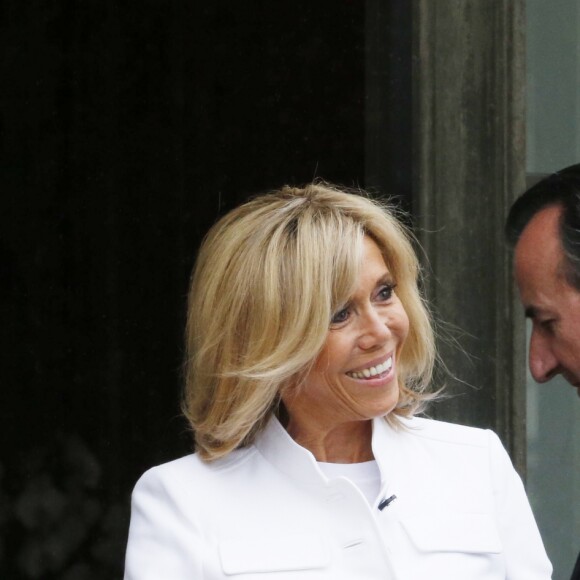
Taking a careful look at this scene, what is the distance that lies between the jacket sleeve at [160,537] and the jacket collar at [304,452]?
0.78 feet

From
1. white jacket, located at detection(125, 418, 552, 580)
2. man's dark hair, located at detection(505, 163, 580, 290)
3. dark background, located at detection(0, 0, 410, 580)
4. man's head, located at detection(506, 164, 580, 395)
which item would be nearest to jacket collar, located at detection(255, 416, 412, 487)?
white jacket, located at detection(125, 418, 552, 580)

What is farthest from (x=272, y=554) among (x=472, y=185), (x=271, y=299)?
(x=472, y=185)

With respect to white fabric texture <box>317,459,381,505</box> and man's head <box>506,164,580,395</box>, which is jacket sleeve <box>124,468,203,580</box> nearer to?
white fabric texture <box>317,459,381,505</box>

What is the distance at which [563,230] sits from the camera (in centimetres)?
280

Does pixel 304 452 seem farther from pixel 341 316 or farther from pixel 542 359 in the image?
pixel 542 359

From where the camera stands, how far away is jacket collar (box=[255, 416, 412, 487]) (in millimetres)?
2926

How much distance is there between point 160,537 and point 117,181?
2.06 meters

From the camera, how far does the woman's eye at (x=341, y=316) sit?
2.91 metres

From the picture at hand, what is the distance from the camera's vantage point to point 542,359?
9.31 ft

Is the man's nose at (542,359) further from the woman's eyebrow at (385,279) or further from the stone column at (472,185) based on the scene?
the stone column at (472,185)

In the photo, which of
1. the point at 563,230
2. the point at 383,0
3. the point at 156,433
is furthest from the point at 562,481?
the point at 563,230

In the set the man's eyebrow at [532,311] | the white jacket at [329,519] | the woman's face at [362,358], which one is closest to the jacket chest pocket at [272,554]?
the white jacket at [329,519]

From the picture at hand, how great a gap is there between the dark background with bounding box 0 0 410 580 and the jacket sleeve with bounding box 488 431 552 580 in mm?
1764

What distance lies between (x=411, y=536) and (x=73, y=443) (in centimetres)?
210
